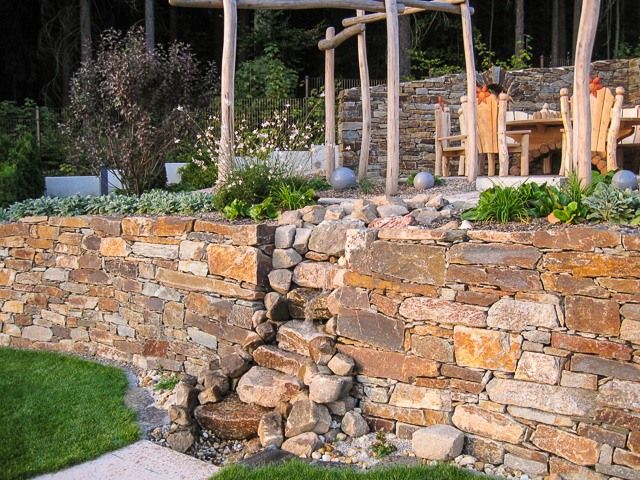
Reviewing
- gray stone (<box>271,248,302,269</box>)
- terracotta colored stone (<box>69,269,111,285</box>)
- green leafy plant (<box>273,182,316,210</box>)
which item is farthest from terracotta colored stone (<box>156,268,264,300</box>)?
green leafy plant (<box>273,182,316,210</box>)

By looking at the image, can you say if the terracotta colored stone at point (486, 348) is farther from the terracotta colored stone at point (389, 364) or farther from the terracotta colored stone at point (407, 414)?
the terracotta colored stone at point (407, 414)

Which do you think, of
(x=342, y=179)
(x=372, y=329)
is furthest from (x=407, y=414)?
(x=342, y=179)

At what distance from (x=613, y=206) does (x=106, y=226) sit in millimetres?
4752

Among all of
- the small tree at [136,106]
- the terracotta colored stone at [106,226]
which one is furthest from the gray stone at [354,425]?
the small tree at [136,106]

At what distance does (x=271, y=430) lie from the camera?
13.1 ft

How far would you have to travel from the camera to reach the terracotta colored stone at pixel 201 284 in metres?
4.91

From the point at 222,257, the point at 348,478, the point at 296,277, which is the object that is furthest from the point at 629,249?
the point at 222,257

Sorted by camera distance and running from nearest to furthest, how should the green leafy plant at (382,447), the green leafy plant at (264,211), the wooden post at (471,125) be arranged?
the green leafy plant at (382,447) → the green leafy plant at (264,211) → the wooden post at (471,125)

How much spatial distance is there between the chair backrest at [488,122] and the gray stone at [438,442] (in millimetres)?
3964

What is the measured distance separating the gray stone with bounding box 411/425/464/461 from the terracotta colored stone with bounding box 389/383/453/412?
6.1 inches

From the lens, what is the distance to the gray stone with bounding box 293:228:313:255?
15.9 ft

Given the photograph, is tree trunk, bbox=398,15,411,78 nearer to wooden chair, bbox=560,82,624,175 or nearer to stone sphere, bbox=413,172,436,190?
stone sphere, bbox=413,172,436,190

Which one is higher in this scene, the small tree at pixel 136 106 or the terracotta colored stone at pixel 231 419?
the small tree at pixel 136 106

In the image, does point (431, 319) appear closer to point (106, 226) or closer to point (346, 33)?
point (106, 226)
